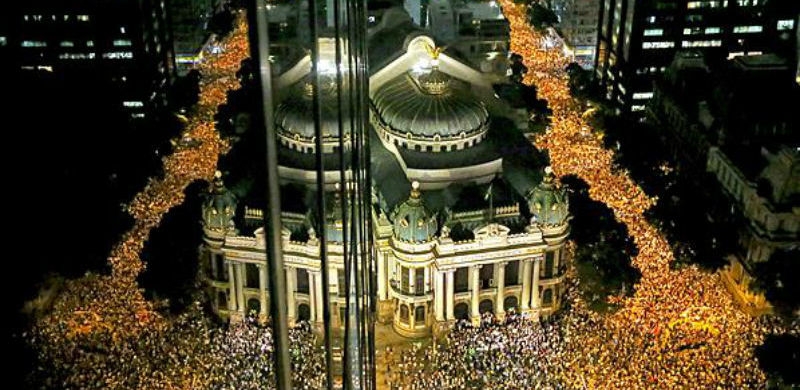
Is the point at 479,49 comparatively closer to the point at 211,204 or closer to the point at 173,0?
the point at 173,0

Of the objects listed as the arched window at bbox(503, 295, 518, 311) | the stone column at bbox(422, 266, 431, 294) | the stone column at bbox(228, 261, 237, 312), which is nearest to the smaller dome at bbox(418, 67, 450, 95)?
the stone column at bbox(422, 266, 431, 294)

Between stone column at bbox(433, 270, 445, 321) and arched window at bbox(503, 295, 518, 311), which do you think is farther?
arched window at bbox(503, 295, 518, 311)

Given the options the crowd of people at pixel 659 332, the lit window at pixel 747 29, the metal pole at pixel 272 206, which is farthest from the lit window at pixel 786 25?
the metal pole at pixel 272 206

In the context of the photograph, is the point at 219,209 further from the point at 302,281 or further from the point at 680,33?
the point at 680,33

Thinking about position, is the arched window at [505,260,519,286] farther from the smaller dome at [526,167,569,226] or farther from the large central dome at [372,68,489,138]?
the large central dome at [372,68,489,138]

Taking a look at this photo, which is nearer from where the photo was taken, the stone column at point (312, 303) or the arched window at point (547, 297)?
Answer: the stone column at point (312, 303)

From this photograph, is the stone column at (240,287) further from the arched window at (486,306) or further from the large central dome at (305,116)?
the large central dome at (305,116)
